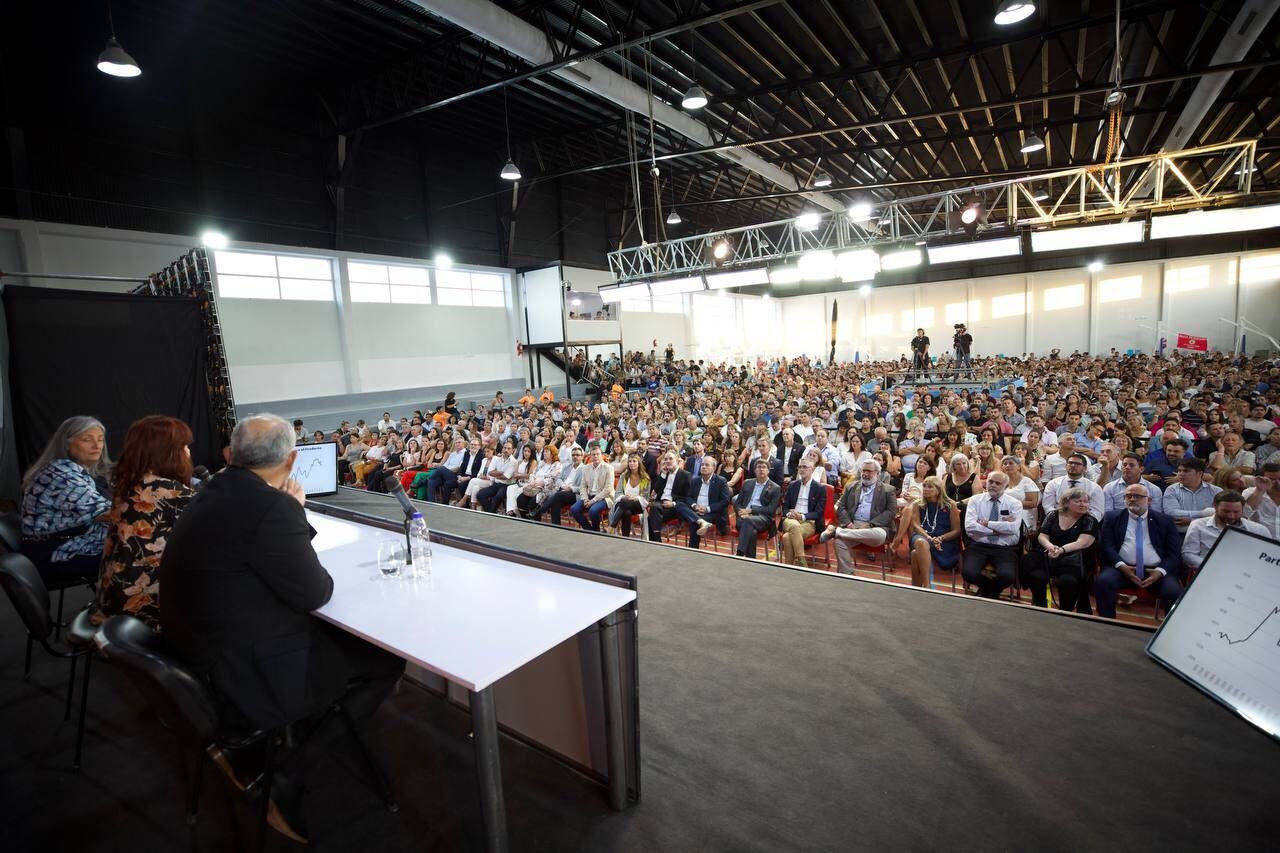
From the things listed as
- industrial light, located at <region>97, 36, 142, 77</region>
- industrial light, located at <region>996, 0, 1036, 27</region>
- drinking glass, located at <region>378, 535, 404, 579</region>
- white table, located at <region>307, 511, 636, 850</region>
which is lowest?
white table, located at <region>307, 511, 636, 850</region>

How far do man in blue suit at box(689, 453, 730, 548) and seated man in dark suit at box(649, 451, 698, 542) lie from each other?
77 millimetres

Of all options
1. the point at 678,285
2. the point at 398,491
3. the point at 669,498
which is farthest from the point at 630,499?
the point at 678,285

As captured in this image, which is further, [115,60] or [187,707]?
[115,60]

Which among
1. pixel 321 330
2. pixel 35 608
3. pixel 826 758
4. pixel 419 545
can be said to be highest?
pixel 321 330

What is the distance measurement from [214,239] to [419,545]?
11.8m

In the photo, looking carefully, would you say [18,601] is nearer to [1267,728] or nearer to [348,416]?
[1267,728]

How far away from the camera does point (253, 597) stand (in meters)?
1.73

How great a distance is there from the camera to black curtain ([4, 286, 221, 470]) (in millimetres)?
5469

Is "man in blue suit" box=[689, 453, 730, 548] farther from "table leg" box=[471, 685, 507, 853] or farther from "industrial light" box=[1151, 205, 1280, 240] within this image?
"industrial light" box=[1151, 205, 1280, 240]

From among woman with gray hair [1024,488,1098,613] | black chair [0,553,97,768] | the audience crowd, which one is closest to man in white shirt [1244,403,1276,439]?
the audience crowd

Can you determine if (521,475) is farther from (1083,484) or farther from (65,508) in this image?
(1083,484)

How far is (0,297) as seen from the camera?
17.2ft

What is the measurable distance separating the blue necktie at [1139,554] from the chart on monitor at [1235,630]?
1.54 meters

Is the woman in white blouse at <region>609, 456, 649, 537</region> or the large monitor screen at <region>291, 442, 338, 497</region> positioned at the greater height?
the large monitor screen at <region>291, 442, 338, 497</region>
